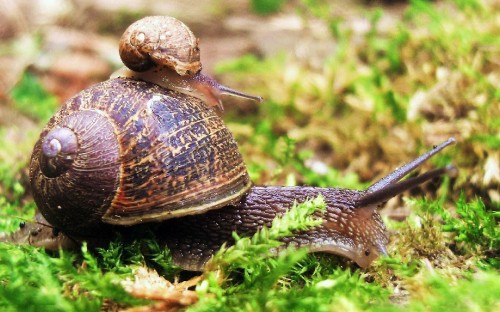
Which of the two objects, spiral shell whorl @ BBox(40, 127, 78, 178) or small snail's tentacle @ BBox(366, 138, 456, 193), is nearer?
spiral shell whorl @ BBox(40, 127, 78, 178)

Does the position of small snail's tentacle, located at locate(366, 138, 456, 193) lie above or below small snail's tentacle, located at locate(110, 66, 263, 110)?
below

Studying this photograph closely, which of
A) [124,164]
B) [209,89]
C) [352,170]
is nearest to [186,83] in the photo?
[209,89]

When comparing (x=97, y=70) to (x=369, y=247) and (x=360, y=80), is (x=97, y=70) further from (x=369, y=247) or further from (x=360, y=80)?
(x=369, y=247)

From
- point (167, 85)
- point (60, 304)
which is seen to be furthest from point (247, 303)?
point (167, 85)

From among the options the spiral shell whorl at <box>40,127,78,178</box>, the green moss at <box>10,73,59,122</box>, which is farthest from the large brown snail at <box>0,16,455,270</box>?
the green moss at <box>10,73,59,122</box>

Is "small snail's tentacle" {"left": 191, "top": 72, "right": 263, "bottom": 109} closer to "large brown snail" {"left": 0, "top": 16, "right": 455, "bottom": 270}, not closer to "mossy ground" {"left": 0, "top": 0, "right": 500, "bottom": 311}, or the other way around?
"large brown snail" {"left": 0, "top": 16, "right": 455, "bottom": 270}

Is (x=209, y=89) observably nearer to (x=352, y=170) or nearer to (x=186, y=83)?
(x=186, y=83)

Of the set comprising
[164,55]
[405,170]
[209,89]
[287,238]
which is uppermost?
[164,55]
